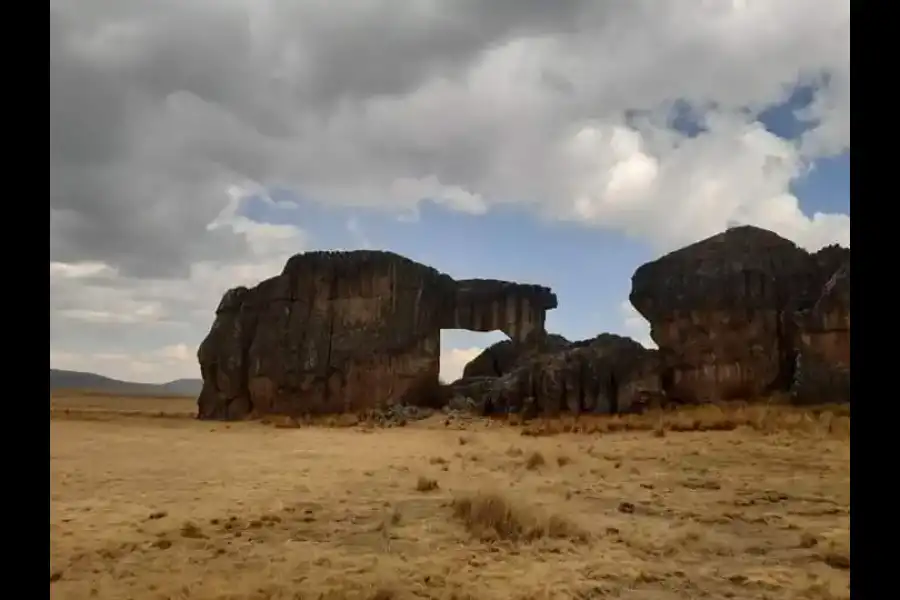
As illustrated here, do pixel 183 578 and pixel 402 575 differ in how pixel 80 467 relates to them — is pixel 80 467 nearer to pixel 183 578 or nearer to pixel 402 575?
pixel 183 578

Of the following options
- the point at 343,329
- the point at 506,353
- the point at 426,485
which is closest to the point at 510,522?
the point at 426,485

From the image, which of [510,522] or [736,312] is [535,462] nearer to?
[510,522]

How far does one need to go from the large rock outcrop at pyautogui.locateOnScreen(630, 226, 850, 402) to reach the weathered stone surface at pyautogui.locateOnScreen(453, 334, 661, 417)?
1.17 m

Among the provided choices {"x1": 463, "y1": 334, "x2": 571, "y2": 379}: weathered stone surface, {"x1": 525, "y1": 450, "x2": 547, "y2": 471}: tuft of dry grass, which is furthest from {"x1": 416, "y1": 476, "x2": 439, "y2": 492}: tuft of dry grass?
{"x1": 463, "y1": 334, "x2": 571, "y2": 379}: weathered stone surface

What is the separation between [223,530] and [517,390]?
21.5 m

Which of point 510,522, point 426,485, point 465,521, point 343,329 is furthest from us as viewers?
point 343,329

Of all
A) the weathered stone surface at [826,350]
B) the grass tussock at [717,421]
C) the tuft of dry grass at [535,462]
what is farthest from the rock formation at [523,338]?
the tuft of dry grass at [535,462]

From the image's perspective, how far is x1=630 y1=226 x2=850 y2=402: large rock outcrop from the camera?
89.5 feet

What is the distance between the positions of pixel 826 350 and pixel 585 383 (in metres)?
8.80

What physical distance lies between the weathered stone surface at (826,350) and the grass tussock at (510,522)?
17.8 m

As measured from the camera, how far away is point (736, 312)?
91.6 feet
